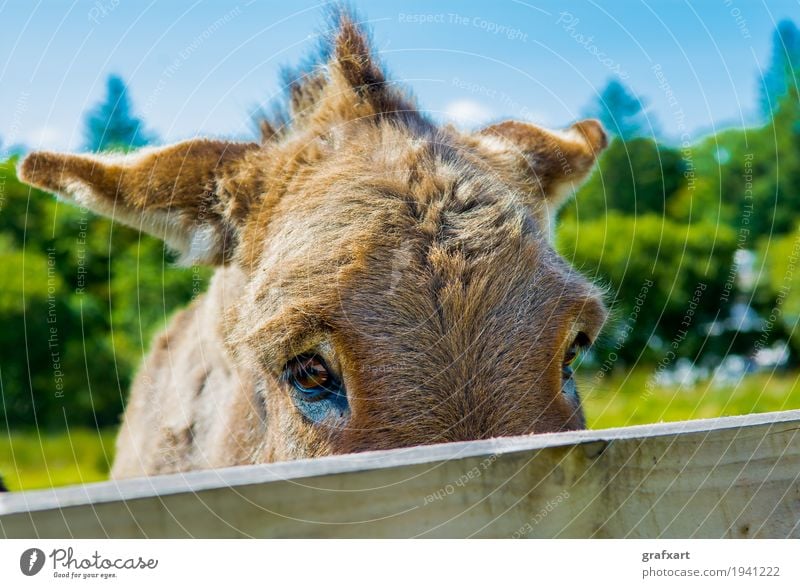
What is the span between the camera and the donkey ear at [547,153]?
4.96 metres

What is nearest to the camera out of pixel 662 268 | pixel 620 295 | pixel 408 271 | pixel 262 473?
pixel 262 473

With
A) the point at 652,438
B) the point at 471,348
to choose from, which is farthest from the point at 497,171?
the point at 652,438

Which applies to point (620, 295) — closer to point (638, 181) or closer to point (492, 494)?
point (638, 181)

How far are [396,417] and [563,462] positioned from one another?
5.20 ft

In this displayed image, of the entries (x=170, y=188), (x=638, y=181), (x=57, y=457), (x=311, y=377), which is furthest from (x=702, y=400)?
(x=57, y=457)

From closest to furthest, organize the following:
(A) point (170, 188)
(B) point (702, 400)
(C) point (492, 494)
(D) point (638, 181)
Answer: (C) point (492, 494) → (A) point (170, 188) → (B) point (702, 400) → (D) point (638, 181)

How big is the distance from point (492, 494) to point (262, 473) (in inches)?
21.7

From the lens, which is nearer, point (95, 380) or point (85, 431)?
point (95, 380)

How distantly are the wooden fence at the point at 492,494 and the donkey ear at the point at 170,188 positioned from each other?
2.69 meters

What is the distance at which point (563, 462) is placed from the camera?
1.89 meters

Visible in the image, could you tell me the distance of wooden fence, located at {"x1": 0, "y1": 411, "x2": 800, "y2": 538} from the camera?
161 cm

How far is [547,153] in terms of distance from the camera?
200 inches

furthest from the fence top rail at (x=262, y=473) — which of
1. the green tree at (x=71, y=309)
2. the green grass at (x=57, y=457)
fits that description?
the green grass at (x=57, y=457)
